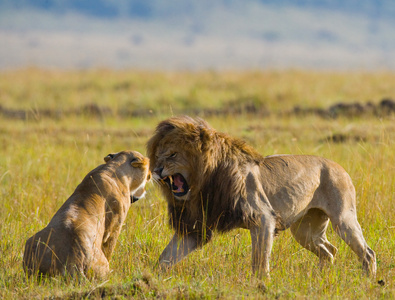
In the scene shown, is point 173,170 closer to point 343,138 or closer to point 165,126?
point 165,126

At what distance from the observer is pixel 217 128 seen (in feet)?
39.7

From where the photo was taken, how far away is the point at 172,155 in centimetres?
539

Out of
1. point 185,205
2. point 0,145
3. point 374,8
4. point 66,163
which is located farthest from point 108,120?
point 374,8

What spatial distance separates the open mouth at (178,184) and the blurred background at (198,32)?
74.0m

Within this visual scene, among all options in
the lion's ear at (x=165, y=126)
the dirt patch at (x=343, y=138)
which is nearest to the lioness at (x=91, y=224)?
the lion's ear at (x=165, y=126)

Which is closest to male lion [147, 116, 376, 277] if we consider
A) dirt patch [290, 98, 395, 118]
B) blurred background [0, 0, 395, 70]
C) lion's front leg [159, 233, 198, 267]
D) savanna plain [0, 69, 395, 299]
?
lion's front leg [159, 233, 198, 267]

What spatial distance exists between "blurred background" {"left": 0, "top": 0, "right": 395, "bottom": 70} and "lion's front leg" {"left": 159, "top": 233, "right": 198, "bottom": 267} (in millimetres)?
73991

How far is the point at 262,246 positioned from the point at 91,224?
1.39m

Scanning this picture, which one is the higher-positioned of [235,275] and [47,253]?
[47,253]

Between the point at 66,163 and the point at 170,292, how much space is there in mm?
5337

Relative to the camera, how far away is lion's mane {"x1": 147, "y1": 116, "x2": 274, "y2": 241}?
531cm

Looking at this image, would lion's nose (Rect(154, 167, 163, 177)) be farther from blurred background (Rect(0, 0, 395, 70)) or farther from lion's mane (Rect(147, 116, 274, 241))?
blurred background (Rect(0, 0, 395, 70))

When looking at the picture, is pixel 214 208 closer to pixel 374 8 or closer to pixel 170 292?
pixel 170 292

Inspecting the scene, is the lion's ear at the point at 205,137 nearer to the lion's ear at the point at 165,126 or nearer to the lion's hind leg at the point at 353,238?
the lion's ear at the point at 165,126
